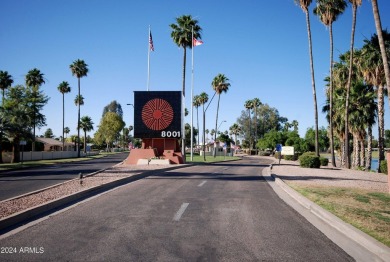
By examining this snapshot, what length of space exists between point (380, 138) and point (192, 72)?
23187mm

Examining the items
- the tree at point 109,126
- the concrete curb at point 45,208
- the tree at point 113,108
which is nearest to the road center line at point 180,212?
the concrete curb at point 45,208

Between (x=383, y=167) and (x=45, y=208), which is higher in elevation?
(x=45, y=208)

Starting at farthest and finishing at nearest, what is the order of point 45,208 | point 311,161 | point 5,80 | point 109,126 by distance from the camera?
1. point 109,126
2. point 5,80
3. point 311,161
4. point 45,208

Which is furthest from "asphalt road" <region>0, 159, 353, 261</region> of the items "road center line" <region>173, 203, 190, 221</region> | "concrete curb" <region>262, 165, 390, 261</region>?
"concrete curb" <region>262, 165, 390, 261</region>

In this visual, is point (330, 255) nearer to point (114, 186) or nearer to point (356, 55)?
point (114, 186)

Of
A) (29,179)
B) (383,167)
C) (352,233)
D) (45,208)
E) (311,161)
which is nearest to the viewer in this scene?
(352,233)

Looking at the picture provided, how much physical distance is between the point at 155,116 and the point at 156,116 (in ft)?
0.40

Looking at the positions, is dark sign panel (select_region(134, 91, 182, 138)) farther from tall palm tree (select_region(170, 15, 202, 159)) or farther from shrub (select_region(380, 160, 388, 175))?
shrub (select_region(380, 160, 388, 175))

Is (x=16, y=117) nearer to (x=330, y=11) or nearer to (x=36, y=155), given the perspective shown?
(x=36, y=155)

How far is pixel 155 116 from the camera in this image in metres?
35.4

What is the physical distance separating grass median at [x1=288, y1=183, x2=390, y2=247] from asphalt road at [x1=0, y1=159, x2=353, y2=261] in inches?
38.5

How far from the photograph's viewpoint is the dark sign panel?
3538 cm

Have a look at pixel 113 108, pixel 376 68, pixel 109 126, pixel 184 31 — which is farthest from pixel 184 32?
pixel 113 108

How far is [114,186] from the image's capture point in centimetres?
1373
